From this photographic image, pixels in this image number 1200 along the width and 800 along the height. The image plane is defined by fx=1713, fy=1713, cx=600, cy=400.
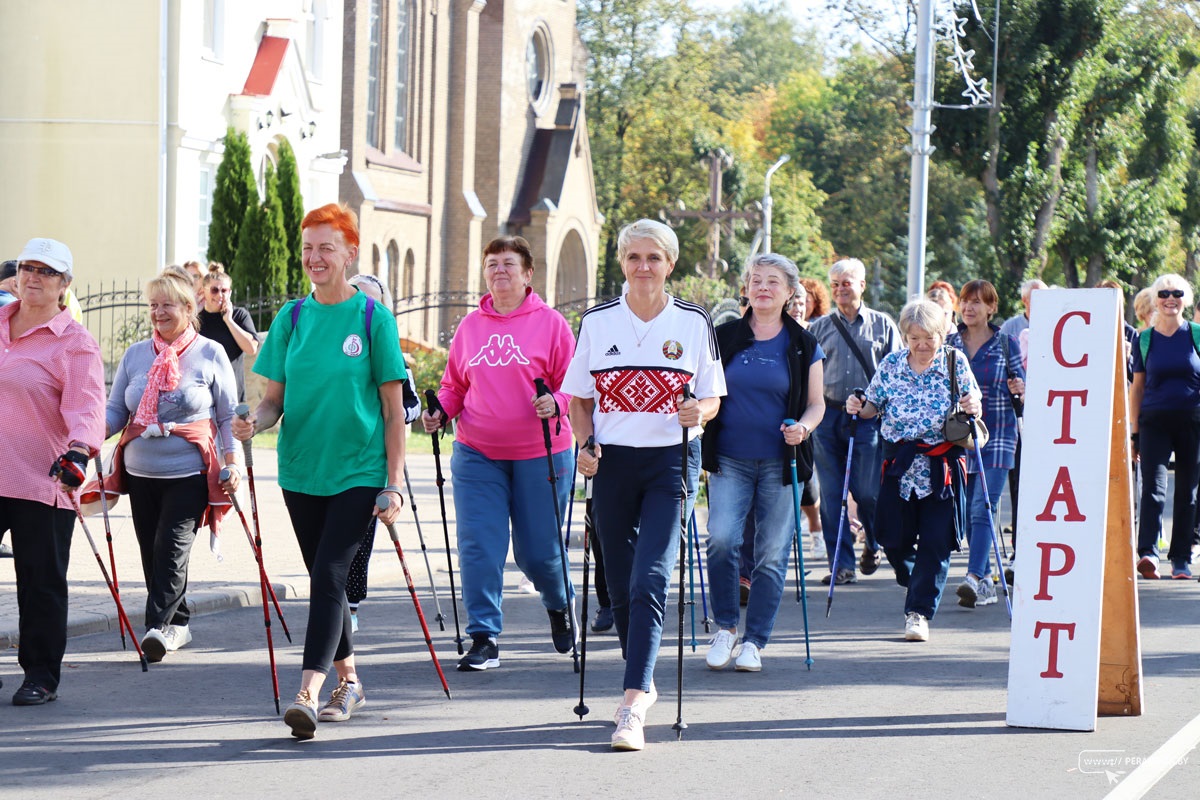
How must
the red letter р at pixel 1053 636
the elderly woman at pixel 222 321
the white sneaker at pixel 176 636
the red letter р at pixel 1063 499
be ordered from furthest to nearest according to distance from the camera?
1. the elderly woman at pixel 222 321
2. the white sneaker at pixel 176 636
3. the red letter р at pixel 1063 499
4. the red letter р at pixel 1053 636

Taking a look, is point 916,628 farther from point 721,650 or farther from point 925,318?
point 925,318

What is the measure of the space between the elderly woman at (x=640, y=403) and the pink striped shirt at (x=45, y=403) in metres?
2.10

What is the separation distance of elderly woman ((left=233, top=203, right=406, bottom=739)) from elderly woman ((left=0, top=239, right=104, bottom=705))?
106 cm

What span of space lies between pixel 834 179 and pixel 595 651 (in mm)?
72227

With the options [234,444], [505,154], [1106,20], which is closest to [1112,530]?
[234,444]

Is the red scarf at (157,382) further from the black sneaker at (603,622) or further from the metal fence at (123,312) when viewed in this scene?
the metal fence at (123,312)

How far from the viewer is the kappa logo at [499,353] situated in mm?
8320

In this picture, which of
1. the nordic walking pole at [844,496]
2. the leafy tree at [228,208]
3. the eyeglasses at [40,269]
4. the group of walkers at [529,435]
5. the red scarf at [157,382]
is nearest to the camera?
the group of walkers at [529,435]

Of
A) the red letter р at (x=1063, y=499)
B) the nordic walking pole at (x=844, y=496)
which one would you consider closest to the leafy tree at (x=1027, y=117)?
the nordic walking pole at (x=844, y=496)

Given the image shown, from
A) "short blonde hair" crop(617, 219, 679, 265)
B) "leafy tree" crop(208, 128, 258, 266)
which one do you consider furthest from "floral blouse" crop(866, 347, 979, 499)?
A: "leafy tree" crop(208, 128, 258, 266)

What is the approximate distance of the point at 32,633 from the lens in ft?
24.0

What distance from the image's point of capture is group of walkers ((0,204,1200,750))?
6.75 metres

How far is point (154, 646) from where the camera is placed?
8336 millimetres

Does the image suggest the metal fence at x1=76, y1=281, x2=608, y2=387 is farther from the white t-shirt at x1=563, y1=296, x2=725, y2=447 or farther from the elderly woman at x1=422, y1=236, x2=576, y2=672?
the white t-shirt at x1=563, y1=296, x2=725, y2=447
